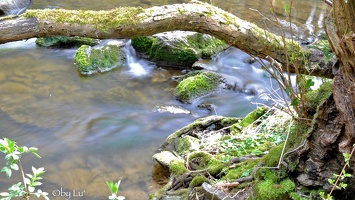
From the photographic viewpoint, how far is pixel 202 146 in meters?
4.72

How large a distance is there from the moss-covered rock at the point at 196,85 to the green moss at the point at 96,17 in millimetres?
3194

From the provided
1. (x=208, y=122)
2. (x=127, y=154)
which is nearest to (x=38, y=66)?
(x=127, y=154)

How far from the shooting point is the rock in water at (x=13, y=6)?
11672mm

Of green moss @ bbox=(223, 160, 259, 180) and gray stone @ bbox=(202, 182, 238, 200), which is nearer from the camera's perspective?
gray stone @ bbox=(202, 182, 238, 200)

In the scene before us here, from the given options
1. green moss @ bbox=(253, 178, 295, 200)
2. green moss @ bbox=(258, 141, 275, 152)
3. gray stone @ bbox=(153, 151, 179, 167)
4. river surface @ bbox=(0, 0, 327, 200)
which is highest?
green moss @ bbox=(253, 178, 295, 200)

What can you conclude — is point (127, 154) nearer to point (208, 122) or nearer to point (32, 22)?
point (208, 122)

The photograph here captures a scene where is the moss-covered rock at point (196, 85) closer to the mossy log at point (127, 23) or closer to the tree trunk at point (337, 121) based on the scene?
the mossy log at point (127, 23)

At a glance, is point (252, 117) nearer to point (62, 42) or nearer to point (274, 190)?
point (274, 190)

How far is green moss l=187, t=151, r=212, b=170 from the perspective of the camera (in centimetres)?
412

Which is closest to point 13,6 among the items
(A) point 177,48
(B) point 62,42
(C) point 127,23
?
(B) point 62,42

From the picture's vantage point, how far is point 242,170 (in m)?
3.33

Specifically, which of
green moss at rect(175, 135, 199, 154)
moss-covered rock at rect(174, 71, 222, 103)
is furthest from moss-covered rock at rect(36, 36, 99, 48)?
green moss at rect(175, 135, 199, 154)

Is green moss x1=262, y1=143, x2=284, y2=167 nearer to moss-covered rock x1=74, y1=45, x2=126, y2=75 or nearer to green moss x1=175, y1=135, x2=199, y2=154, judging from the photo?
green moss x1=175, y1=135, x2=199, y2=154

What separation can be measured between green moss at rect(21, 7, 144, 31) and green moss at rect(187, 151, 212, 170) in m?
1.57
